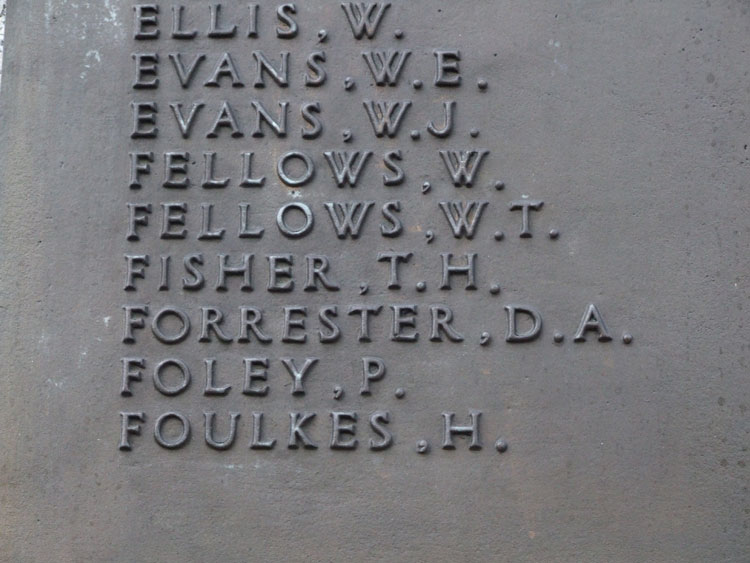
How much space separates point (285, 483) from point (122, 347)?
753 mm

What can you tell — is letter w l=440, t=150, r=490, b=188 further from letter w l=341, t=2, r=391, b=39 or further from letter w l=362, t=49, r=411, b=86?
letter w l=341, t=2, r=391, b=39

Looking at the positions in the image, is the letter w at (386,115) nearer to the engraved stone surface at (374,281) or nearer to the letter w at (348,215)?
the engraved stone surface at (374,281)

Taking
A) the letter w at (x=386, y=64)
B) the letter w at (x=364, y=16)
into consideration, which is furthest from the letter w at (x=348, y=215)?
the letter w at (x=364, y=16)

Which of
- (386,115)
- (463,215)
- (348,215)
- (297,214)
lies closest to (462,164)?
(463,215)

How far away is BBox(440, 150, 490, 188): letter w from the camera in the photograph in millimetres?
3654

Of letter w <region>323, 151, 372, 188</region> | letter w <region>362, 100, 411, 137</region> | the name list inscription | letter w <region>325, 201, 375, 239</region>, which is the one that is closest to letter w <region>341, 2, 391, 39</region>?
the name list inscription

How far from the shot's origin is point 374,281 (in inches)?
143

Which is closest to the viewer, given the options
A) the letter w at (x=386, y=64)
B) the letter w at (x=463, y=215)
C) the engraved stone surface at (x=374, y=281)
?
the engraved stone surface at (x=374, y=281)

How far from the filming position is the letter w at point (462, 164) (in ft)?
12.0

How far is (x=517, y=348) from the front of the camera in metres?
3.56

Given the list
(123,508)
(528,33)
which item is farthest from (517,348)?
(123,508)

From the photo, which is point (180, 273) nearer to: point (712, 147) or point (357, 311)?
point (357, 311)

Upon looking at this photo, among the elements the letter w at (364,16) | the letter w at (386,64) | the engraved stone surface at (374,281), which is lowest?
the engraved stone surface at (374,281)

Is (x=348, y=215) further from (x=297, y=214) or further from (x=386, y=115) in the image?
(x=386, y=115)
